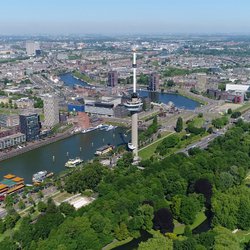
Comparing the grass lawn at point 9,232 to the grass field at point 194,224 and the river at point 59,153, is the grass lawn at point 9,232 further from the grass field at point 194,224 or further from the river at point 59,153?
the grass field at point 194,224

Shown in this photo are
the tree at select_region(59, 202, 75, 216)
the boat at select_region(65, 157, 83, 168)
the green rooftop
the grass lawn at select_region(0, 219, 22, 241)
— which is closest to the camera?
the grass lawn at select_region(0, 219, 22, 241)


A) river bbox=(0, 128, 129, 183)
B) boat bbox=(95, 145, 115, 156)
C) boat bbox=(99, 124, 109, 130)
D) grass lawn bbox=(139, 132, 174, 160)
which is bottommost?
river bbox=(0, 128, 129, 183)

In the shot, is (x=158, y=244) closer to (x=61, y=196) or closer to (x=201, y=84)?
(x=61, y=196)

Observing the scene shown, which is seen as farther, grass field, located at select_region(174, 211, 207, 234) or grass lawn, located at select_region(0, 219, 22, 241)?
grass field, located at select_region(174, 211, 207, 234)

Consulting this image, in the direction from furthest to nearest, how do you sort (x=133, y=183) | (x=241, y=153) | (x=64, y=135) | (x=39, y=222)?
1. (x=64, y=135)
2. (x=241, y=153)
3. (x=133, y=183)
4. (x=39, y=222)

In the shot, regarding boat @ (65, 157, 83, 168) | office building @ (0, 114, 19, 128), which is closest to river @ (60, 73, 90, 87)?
office building @ (0, 114, 19, 128)

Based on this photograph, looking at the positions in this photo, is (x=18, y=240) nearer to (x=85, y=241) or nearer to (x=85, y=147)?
(x=85, y=241)

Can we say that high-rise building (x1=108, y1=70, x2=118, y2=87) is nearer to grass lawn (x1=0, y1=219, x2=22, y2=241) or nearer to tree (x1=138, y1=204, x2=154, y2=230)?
grass lawn (x1=0, y1=219, x2=22, y2=241)

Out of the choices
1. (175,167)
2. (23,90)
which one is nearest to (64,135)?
(175,167)
